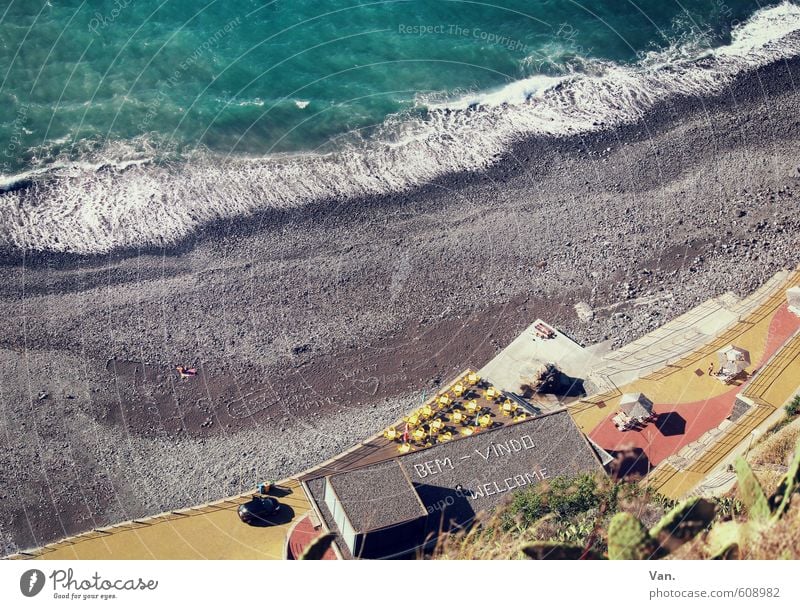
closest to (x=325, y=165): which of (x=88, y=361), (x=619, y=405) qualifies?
(x=88, y=361)

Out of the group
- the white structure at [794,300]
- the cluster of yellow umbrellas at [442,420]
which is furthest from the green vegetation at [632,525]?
the white structure at [794,300]

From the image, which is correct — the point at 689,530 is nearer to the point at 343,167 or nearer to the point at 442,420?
the point at 442,420

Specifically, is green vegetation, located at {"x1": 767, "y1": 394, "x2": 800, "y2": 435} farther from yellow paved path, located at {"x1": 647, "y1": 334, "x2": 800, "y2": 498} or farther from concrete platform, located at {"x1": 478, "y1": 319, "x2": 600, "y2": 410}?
concrete platform, located at {"x1": 478, "y1": 319, "x2": 600, "y2": 410}

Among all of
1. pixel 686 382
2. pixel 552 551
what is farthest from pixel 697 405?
pixel 552 551

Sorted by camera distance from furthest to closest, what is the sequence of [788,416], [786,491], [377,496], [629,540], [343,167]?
[343,167]
[788,416]
[377,496]
[786,491]
[629,540]

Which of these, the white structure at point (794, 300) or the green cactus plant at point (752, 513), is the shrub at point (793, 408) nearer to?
the white structure at point (794, 300)
